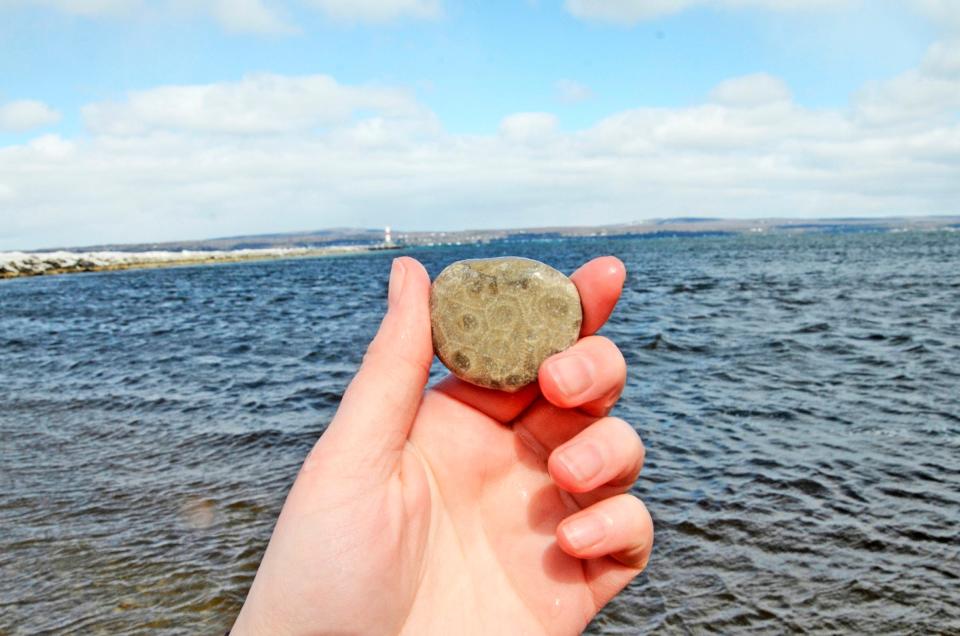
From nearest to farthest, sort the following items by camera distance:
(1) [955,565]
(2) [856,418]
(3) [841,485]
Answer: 1. (1) [955,565]
2. (3) [841,485]
3. (2) [856,418]

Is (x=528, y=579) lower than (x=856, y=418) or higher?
higher

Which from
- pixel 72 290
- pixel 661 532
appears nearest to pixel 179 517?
pixel 661 532

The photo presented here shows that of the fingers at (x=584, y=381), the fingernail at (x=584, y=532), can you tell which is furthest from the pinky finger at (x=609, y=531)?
the fingers at (x=584, y=381)

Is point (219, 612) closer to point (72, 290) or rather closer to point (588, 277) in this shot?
point (588, 277)

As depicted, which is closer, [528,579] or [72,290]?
[528,579]

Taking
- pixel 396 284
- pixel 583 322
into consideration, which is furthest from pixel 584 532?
pixel 396 284

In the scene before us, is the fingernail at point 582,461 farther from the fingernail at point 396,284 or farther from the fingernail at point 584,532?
the fingernail at point 396,284

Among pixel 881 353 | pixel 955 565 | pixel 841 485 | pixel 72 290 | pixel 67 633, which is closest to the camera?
pixel 67 633

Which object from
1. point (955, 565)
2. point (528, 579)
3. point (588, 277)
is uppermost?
point (588, 277)
